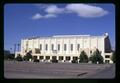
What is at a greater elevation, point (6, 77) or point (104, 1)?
point (104, 1)

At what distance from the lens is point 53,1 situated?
253 cm

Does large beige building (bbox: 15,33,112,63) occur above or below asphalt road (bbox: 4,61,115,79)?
above

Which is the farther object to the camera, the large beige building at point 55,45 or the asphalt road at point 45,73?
the large beige building at point 55,45

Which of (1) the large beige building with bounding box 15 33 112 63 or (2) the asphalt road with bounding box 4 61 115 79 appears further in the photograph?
(1) the large beige building with bounding box 15 33 112 63

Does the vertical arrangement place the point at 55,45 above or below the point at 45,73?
above

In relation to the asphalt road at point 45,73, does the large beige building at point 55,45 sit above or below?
above

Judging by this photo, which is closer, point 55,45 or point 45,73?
point 45,73

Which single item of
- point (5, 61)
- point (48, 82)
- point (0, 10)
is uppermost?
point (0, 10)

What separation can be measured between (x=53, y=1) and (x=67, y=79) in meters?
0.65
